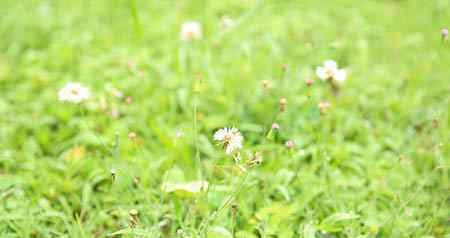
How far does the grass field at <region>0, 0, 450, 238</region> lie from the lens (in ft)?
5.30

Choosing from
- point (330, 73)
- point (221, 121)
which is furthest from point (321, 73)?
point (221, 121)

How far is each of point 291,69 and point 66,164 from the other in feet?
3.89

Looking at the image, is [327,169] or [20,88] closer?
[327,169]

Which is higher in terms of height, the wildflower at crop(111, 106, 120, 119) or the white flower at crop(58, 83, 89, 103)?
the white flower at crop(58, 83, 89, 103)

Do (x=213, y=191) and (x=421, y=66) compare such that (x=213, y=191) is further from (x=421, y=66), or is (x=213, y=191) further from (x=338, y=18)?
(x=338, y=18)

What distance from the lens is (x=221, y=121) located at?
6.72 feet

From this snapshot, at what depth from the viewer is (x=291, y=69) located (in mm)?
2375

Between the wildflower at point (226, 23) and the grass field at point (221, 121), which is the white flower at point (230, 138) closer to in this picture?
the grass field at point (221, 121)

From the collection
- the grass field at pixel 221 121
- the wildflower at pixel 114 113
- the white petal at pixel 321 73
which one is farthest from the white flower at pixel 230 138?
the wildflower at pixel 114 113

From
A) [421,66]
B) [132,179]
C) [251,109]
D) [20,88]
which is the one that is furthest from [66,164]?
[421,66]

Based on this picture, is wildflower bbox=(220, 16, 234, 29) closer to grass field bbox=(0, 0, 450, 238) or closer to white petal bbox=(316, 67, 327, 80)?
grass field bbox=(0, 0, 450, 238)

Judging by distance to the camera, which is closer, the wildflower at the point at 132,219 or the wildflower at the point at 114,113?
the wildflower at the point at 132,219

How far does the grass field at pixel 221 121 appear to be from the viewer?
5.30ft

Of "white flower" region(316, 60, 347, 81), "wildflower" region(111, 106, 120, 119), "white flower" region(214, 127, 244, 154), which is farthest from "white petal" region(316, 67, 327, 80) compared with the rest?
"wildflower" region(111, 106, 120, 119)
